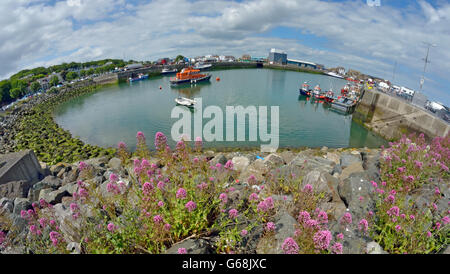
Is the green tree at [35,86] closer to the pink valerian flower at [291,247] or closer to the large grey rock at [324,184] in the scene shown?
the large grey rock at [324,184]

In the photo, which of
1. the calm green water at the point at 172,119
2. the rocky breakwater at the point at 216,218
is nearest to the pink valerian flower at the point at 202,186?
the rocky breakwater at the point at 216,218

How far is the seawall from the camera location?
22.2 m

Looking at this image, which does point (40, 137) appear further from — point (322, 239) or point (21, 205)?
point (322, 239)

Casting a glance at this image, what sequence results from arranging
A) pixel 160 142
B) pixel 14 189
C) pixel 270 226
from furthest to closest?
pixel 14 189 → pixel 160 142 → pixel 270 226

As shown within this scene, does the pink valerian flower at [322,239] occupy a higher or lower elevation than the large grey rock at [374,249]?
higher

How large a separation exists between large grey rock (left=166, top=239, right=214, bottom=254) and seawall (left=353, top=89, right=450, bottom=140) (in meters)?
26.8

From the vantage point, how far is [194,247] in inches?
152

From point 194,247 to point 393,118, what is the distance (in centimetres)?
3169

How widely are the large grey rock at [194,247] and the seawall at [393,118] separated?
26.8 m

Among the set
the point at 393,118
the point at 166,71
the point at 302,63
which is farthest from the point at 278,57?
the point at 393,118

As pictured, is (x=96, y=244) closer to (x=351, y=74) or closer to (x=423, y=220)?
(x=423, y=220)

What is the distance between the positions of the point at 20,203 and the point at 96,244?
6566mm

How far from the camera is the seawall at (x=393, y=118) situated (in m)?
22.2
